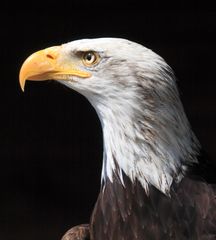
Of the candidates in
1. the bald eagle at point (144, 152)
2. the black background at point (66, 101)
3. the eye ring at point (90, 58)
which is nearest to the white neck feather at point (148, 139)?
the bald eagle at point (144, 152)

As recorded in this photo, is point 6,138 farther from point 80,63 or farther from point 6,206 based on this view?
point 80,63

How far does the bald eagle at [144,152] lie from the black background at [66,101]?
2.39 m

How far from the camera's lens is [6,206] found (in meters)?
6.80

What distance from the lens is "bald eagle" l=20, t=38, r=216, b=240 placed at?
169 inches

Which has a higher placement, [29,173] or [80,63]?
[80,63]

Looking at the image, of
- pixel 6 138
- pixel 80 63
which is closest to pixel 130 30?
pixel 6 138

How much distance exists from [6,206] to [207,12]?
1.45 m

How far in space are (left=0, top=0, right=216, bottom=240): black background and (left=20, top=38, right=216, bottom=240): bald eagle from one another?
2.39m

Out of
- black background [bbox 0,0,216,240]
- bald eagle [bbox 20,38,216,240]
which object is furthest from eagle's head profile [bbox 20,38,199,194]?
black background [bbox 0,0,216,240]

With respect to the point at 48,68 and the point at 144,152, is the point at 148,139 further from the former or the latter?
the point at 48,68

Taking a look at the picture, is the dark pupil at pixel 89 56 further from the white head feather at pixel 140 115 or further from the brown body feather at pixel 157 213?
the brown body feather at pixel 157 213

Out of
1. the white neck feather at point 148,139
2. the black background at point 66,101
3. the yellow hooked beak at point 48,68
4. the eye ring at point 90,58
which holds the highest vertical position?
the eye ring at point 90,58

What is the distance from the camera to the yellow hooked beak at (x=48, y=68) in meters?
4.45

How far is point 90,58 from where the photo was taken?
442 cm
